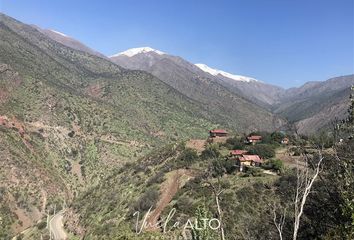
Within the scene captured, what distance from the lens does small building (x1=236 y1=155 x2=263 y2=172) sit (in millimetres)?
58941

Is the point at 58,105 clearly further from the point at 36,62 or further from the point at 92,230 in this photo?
the point at 92,230

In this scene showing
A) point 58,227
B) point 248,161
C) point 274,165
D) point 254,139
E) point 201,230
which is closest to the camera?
point 201,230

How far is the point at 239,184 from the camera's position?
5038cm

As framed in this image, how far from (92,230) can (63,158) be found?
4943cm

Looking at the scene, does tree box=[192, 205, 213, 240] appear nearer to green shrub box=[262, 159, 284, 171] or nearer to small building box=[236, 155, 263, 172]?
green shrub box=[262, 159, 284, 171]

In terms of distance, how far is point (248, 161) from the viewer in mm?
59750

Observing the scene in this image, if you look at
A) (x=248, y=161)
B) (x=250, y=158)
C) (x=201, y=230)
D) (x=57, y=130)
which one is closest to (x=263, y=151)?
(x=250, y=158)

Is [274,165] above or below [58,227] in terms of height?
above

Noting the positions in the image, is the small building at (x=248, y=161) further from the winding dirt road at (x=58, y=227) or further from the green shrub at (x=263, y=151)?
the winding dirt road at (x=58, y=227)

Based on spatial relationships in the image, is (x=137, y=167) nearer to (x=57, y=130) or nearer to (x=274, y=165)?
(x=274, y=165)

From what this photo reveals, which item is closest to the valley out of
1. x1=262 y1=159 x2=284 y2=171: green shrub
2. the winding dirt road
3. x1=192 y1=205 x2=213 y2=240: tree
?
x1=192 y1=205 x2=213 y2=240: tree

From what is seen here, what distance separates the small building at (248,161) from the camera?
58.9 m

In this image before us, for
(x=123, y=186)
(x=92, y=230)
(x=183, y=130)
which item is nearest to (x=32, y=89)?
(x=183, y=130)

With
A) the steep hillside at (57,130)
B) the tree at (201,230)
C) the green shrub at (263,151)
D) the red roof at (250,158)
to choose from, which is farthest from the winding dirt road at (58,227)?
the tree at (201,230)
